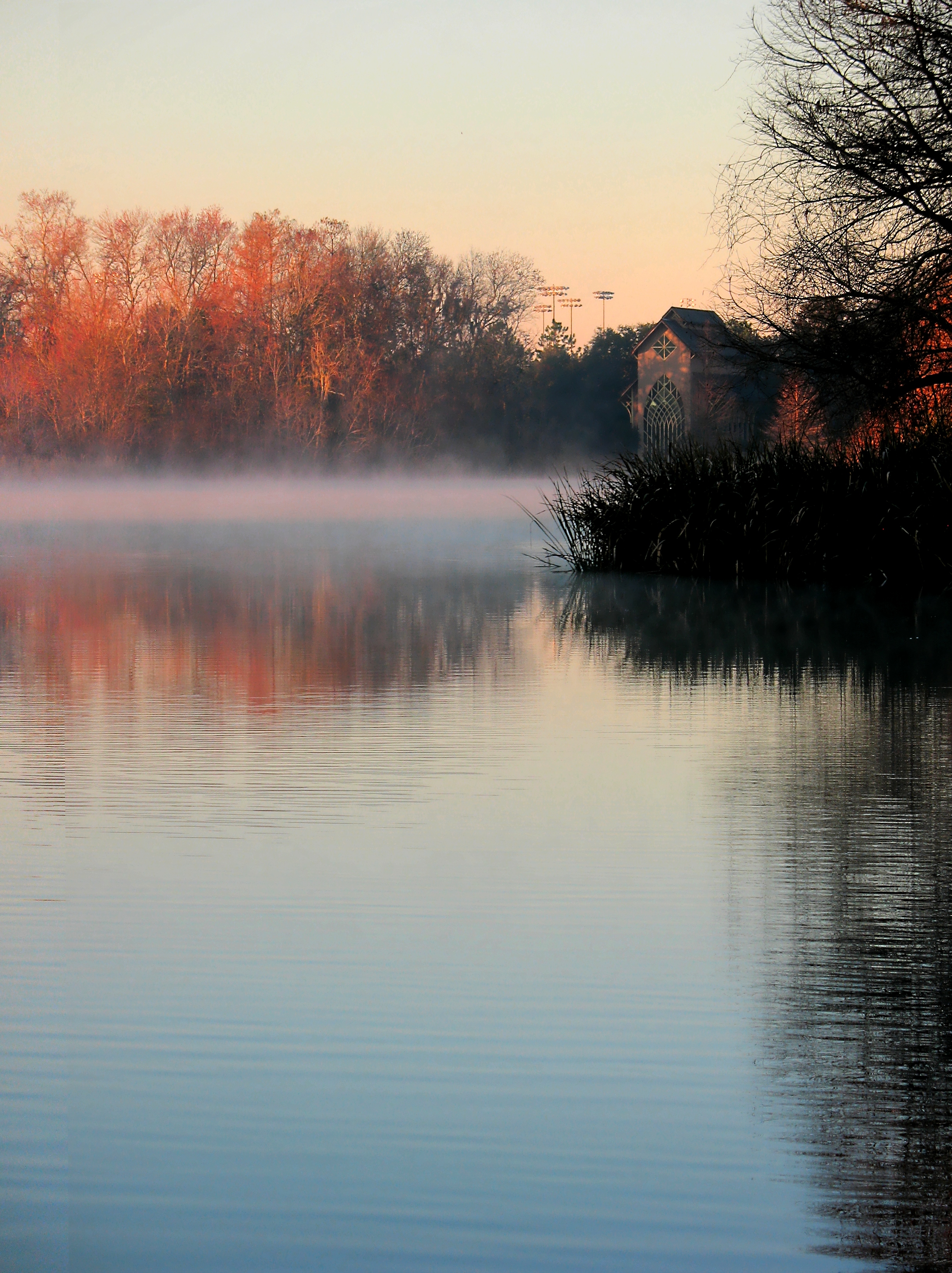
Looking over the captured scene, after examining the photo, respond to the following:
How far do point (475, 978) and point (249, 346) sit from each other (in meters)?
70.6

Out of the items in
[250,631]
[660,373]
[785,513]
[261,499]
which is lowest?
[250,631]

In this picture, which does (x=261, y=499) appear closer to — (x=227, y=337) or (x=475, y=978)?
(x=227, y=337)

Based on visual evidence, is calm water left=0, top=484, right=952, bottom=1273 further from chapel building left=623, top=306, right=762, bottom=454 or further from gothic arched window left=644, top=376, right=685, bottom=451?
gothic arched window left=644, top=376, right=685, bottom=451

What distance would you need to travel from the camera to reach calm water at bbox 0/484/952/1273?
280 cm

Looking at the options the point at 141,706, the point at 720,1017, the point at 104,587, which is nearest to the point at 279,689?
the point at 141,706

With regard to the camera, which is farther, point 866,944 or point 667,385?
point 667,385

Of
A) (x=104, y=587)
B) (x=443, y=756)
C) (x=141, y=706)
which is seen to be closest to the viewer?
(x=443, y=756)

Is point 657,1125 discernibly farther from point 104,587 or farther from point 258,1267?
point 104,587

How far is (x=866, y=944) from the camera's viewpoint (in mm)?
4223

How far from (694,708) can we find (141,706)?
3165 mm

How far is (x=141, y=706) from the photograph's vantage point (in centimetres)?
876

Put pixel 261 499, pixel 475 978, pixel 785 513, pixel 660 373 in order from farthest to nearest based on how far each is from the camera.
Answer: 1. pixel 660 373
2. pixel 261 499
3. pixel 785 513
4. pixel 475 978

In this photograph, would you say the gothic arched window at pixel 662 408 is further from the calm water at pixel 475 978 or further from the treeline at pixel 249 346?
the calm water at pixel 475 978

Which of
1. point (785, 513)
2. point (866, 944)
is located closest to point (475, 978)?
point (866, 944)
